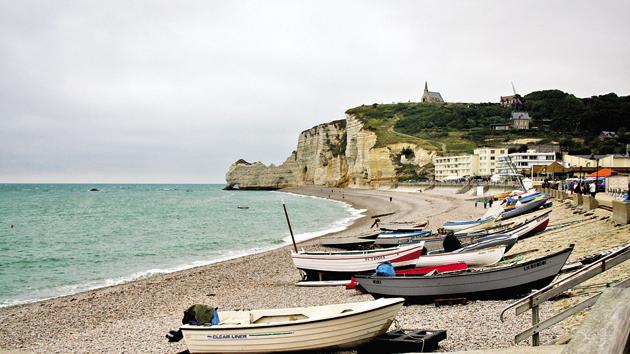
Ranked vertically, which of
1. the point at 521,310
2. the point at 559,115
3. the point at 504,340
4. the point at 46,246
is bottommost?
the point at 46,246

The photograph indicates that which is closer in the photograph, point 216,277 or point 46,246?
point 216,277

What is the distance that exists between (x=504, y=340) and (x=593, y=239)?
32.6 feet

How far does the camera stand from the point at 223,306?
649 inches

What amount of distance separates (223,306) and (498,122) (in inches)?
5186

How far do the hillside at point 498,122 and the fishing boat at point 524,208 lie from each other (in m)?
69.5

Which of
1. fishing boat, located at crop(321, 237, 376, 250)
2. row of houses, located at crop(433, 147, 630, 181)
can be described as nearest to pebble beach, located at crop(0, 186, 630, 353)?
fishing boat, located at crop(321, 237, 376, 250)

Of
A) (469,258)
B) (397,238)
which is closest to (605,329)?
(469,258)

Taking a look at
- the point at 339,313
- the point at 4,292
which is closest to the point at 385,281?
the point at 339,313

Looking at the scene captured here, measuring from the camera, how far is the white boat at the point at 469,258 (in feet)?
50.4

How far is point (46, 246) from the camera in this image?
36.7m

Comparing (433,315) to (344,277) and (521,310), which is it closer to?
(521,310)

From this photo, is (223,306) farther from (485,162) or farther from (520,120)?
(520,120)

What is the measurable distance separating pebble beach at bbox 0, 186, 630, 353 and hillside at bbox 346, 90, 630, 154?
86794mm

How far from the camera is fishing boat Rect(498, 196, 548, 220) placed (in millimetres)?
32772
